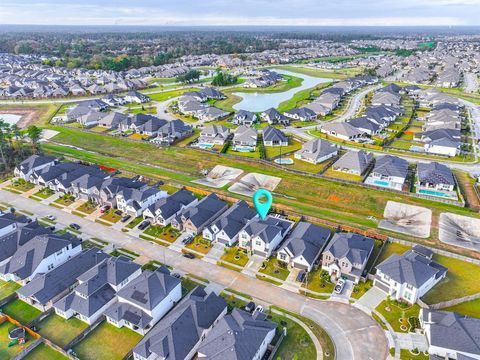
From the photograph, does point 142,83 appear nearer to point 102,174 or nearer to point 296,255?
point 102,174

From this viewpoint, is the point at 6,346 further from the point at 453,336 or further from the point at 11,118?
the point at 11,118

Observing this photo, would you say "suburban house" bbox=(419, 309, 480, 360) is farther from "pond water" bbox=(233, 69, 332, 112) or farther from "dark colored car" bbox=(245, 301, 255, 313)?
"pond water" bbox=(233, 69, 332, 112)

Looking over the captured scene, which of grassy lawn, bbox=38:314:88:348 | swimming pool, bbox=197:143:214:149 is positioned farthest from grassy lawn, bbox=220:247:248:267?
swimming pool, bbox=197:143:214:149

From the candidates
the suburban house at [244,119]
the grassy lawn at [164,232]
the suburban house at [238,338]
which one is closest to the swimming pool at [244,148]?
the suburban house at [244,119]

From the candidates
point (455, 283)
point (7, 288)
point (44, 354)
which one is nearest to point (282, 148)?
point (455, 283)

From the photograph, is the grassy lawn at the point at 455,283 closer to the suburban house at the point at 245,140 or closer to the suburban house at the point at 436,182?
the suburban house at the point at 436,182
